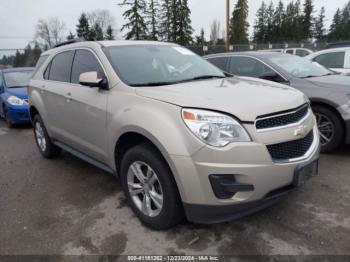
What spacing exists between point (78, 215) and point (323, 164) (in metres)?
3.31

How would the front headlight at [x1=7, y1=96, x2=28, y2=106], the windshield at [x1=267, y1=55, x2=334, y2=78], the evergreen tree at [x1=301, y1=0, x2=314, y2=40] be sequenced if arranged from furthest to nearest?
the evergreen tree at [x1=301, y1=0, x2=314, y2=40]
the front headlight at [x1=7, y1=96, x2=28, y2=106]
the windshield at [x1=267, y1=55, x2=334, y2=78]

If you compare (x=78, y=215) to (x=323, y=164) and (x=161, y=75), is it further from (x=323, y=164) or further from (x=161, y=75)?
(x=323, y=164)

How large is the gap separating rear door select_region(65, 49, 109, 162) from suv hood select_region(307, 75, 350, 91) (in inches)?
132

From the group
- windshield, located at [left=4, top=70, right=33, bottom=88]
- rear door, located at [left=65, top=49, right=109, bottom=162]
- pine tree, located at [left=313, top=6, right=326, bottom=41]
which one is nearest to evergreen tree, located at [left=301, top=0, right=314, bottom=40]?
pine tree, located at [left=313, top=6, right=326, bottom=41]

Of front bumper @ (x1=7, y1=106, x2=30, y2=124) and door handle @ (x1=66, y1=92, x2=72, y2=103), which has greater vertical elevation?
door handle @ (x1=66, y1=92, x2=72, y2=103)

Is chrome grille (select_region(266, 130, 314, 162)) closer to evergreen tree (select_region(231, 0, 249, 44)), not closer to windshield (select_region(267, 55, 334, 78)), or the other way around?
windshield (select_region(267, 55, 334, 78))

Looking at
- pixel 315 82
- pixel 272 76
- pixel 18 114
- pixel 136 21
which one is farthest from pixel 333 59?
pixel 136 21

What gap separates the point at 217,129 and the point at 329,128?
9.75 feet

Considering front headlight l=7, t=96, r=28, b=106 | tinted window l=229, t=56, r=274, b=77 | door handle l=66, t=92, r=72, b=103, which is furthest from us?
front headlight l=7, t=96, r=28, b=106

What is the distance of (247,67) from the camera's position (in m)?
5.68

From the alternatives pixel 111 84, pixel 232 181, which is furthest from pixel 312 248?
pixel 111 84

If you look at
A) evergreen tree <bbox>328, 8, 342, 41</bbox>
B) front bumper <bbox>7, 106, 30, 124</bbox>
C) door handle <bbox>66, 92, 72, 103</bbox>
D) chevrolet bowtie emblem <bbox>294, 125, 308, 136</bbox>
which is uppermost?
evergreen tree <bbox>328, 8, 342, 41</bbox>

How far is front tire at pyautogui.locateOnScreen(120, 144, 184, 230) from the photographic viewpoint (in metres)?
2.57

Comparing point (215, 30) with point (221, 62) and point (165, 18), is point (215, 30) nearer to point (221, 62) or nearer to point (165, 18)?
point (165, 18)
